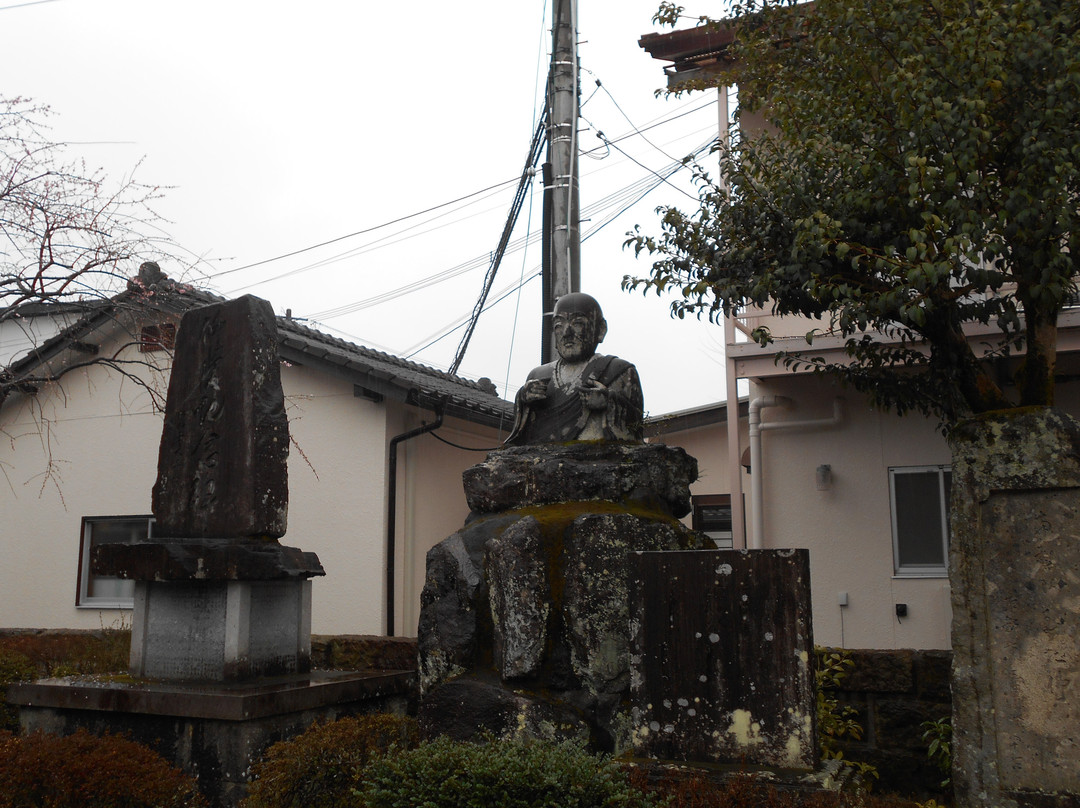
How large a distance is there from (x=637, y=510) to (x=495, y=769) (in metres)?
2.27

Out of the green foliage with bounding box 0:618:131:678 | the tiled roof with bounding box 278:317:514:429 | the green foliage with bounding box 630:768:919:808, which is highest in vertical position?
the tiled roof with bounding box 278:317:514:429

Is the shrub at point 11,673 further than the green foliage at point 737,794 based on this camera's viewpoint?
Yes

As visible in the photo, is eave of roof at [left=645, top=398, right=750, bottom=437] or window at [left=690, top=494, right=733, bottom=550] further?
window at [left=690, top=494, right=733, bottom=550]

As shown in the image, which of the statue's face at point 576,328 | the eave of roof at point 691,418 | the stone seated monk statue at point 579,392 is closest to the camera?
the stone seated monk statue at point 579,392

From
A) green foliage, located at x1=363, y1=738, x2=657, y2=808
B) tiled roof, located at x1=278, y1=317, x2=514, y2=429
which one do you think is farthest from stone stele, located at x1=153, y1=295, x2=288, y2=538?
tiled roof, located at x1=278, y1=317, x2=514, y2=429

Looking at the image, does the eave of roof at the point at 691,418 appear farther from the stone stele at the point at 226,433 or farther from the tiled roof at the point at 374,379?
the stone stele at the point at 226,433

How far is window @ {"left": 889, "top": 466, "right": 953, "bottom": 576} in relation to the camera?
9898mm

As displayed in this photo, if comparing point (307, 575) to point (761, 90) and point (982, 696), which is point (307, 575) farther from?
point (761, 90)

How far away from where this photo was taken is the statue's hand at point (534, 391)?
6.74 metres

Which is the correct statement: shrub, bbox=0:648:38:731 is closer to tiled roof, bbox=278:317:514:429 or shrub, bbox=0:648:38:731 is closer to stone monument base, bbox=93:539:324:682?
stone monument base, bbox=93:539:324:682

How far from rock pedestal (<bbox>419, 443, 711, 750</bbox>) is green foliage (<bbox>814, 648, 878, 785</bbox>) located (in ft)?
5.34

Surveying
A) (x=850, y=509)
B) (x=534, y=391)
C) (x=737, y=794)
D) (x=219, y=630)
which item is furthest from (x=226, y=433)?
(x=850, y=509)

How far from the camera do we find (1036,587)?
501cm

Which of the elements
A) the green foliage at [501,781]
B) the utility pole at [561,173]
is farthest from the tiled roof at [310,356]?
the green foliage at [501,781]
